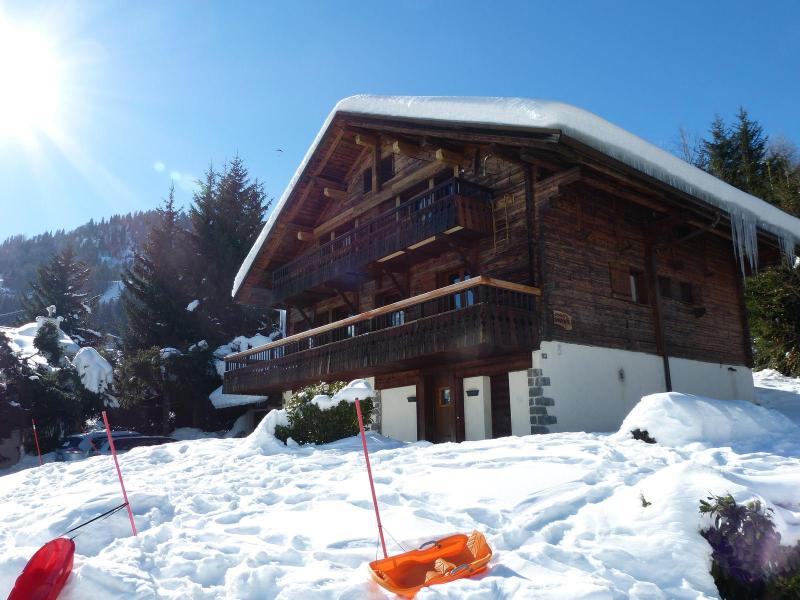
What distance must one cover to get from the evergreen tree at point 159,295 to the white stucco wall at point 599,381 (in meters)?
23.5

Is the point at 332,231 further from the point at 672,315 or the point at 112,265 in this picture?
the point at 112,265

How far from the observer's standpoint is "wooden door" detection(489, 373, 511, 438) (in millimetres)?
14695

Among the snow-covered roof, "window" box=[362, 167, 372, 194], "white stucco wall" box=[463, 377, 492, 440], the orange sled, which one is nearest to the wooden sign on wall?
"white stucco wall" box=[463, 377, 492, 440]

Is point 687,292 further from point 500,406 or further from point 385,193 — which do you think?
point 385,193

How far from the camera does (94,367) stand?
88.8 ft

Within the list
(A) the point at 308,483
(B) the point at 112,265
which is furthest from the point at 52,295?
(B) the point at 112,265

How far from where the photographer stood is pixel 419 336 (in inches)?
553

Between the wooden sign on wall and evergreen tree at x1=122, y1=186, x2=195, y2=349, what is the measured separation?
76.6 ft

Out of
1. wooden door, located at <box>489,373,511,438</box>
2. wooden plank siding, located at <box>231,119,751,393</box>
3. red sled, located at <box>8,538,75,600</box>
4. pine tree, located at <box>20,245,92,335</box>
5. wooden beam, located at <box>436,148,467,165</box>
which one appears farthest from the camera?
pine tree, located at <box>20,245,92,335</box>

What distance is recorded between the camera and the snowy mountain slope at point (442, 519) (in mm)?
5102

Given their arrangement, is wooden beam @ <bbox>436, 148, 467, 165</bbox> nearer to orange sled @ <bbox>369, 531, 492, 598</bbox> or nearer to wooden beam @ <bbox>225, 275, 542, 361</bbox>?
wooden beam @ <bbox>225, 275, 542, 361</bbox>

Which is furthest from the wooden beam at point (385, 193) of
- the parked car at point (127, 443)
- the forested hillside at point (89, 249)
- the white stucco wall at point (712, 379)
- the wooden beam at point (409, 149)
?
the forested hillside at point (89, 249)

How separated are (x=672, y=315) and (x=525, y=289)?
595cm

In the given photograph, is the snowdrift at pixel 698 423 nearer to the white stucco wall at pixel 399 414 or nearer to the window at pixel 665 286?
the window at pixel 665 286
